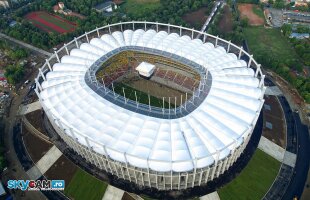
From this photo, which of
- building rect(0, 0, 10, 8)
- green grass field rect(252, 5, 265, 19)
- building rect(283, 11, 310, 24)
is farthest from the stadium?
building rect(0, 0, 10, 8)

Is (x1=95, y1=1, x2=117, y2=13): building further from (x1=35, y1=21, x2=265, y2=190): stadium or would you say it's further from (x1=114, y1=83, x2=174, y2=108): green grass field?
(x1=114, y1=83, x2=174, y2=108): green grass field

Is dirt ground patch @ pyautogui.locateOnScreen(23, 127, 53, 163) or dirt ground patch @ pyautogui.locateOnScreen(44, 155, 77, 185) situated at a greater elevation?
dirt ground patch @ pyautogui.locateOnScreen(23, 127, 53, 163)

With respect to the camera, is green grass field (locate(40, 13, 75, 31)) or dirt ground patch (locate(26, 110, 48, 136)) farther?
green grass field (locate(40, 13, 75, 31))

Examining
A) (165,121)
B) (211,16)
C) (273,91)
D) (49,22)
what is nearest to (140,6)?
(211,16)

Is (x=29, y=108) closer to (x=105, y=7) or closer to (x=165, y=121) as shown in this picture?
(x=165, y=121)

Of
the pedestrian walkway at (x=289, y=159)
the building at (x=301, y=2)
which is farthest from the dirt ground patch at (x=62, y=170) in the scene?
the building at (x=301, y=2)

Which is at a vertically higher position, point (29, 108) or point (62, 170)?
point (29, 108)

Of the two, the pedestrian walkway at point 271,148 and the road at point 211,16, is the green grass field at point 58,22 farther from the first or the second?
the pedestrian walkway at point 271,148
